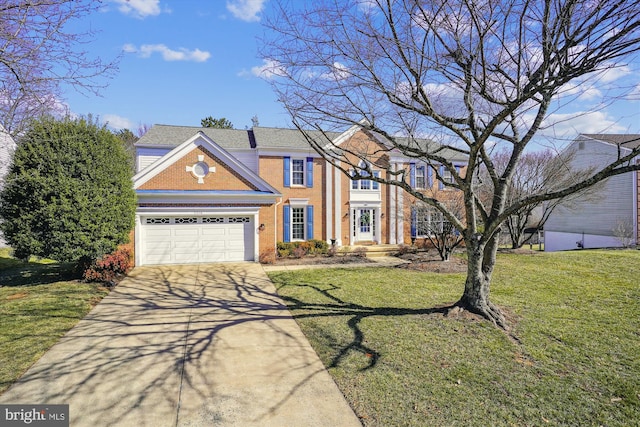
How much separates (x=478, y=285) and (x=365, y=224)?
13.1 m

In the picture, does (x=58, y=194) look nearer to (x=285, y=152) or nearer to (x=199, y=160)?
(x=199, y=160)

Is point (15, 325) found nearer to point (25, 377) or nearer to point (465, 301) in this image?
point (25, 377)

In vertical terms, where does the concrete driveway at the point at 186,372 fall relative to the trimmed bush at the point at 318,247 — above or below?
below

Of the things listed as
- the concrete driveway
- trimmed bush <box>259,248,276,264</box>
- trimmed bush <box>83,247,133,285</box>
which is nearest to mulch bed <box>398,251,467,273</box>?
trimmed bush <box>259,248,276,264</box>

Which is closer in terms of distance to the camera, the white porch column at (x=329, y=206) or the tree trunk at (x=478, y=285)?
the tree trunk at (x=478, y=285)

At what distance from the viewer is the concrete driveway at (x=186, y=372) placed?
12.1 ft

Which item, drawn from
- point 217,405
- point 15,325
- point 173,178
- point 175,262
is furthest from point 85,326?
point 173,178

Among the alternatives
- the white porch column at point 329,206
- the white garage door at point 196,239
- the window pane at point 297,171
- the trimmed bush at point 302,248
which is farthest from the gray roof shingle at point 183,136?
the trimmed bush at point 302,248

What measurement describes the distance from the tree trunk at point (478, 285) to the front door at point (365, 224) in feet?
41.6

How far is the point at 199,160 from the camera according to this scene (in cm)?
1391

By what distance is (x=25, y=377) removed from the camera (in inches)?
175

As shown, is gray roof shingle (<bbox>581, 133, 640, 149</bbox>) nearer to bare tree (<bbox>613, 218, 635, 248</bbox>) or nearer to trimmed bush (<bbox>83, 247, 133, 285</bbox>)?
bare tree (<bbox>613, 218, 635, 248</bbox>)

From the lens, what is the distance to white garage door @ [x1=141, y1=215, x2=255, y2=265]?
43.8 feet

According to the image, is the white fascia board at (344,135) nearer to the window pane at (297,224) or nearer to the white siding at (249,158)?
the window pane at (297,224)
